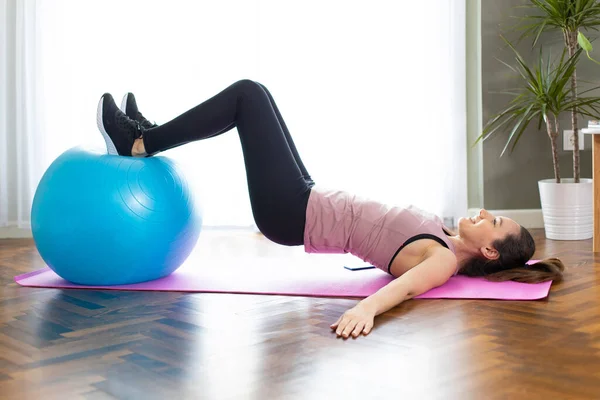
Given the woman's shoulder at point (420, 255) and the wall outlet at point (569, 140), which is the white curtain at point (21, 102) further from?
the wall outlet at point (569, 140)

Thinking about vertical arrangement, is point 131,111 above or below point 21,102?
below

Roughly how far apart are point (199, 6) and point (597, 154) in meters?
2.41

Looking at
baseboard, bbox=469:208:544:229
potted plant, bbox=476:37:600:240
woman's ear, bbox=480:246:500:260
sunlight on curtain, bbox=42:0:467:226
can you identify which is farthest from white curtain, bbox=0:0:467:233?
woman's ear, bbox=480:246:500:260

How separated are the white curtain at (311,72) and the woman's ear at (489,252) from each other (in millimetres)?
1743

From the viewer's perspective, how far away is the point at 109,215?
2.87 metres

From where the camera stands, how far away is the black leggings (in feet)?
9.27

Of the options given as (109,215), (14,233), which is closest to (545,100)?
(109,215)

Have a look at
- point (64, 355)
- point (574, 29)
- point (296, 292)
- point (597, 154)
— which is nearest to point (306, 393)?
point (64, 355)

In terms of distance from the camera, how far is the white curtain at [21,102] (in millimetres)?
4605

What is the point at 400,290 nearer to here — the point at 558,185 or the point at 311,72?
the point at 558,185

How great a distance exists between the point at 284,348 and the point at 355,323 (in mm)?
264

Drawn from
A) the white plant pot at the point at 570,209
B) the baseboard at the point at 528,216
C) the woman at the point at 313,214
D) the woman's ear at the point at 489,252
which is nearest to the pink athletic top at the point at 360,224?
the woman at the point at 313,214

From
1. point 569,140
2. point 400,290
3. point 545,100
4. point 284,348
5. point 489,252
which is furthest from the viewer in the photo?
point 569,140

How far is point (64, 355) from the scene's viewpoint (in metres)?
2.13
